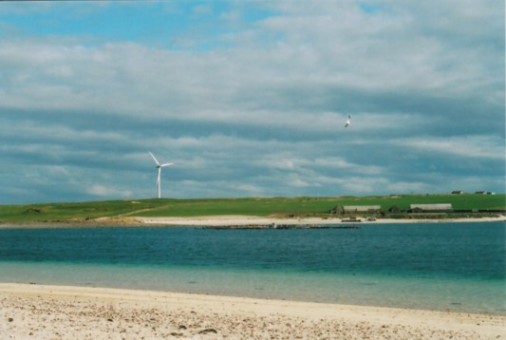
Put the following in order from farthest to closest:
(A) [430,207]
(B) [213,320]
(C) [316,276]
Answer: (A) [430,207]
(C) [316,276]
(B) [213,320]

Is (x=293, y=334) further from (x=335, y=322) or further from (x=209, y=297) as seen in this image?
(x=209, y=297)

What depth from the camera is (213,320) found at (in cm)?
2314

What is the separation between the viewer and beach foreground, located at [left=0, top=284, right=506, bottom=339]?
19.2 metres

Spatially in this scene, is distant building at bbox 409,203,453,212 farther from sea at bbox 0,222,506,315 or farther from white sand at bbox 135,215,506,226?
sea at bbox 0,222,506,315

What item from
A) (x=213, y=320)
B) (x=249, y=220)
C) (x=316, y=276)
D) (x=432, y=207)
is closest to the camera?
(x=213, y=320)

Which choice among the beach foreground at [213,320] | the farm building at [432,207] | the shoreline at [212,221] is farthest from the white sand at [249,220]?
the beach foreground at [213,320]

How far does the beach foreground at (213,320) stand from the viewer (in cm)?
1925

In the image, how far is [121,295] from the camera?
33094 mm

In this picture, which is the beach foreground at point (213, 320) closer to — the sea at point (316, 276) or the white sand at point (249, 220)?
the sea at point (316, 276)

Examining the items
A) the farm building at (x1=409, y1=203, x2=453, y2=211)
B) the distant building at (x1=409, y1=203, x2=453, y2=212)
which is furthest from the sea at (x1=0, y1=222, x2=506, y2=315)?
the farm building at (x1=409, y1=203, x2=453, y2=211)

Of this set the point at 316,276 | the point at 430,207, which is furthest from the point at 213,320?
the point at 430,207

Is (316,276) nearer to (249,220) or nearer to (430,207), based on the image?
(249,220)

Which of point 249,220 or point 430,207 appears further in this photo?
point 430,207

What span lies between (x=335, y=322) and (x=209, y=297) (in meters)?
10.3
